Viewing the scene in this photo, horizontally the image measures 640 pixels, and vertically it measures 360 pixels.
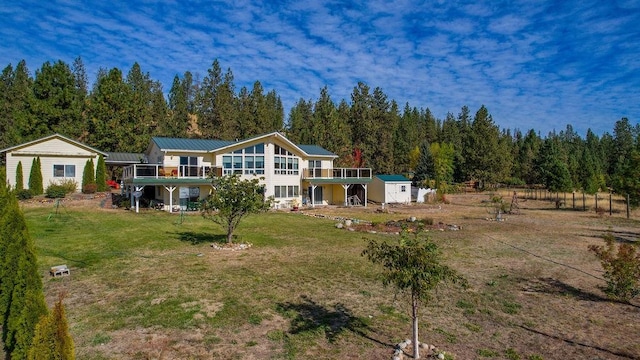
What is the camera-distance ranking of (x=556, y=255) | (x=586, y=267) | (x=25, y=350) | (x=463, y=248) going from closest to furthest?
(x=25, y=350) < (x=586, y=267) < (x=556, y=255) < (x=463, y=248)

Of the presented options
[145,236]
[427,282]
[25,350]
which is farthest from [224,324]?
[145,236]

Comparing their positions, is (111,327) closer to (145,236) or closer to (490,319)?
(490,319)

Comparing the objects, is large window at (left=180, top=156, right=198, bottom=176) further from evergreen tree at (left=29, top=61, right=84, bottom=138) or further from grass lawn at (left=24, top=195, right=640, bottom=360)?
evergreen tree at (left=29, top=61, right=84, bottom=138)

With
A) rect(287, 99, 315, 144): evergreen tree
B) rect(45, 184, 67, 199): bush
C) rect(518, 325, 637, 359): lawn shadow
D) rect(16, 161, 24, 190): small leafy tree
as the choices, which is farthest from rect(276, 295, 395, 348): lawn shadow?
rect(287, 99, 315, 144): evergreen tree

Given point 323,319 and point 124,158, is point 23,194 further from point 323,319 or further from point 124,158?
point 323,319

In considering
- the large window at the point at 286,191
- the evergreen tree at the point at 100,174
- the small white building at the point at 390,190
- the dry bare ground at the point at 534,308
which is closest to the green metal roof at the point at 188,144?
the large window at the point at 286,191
